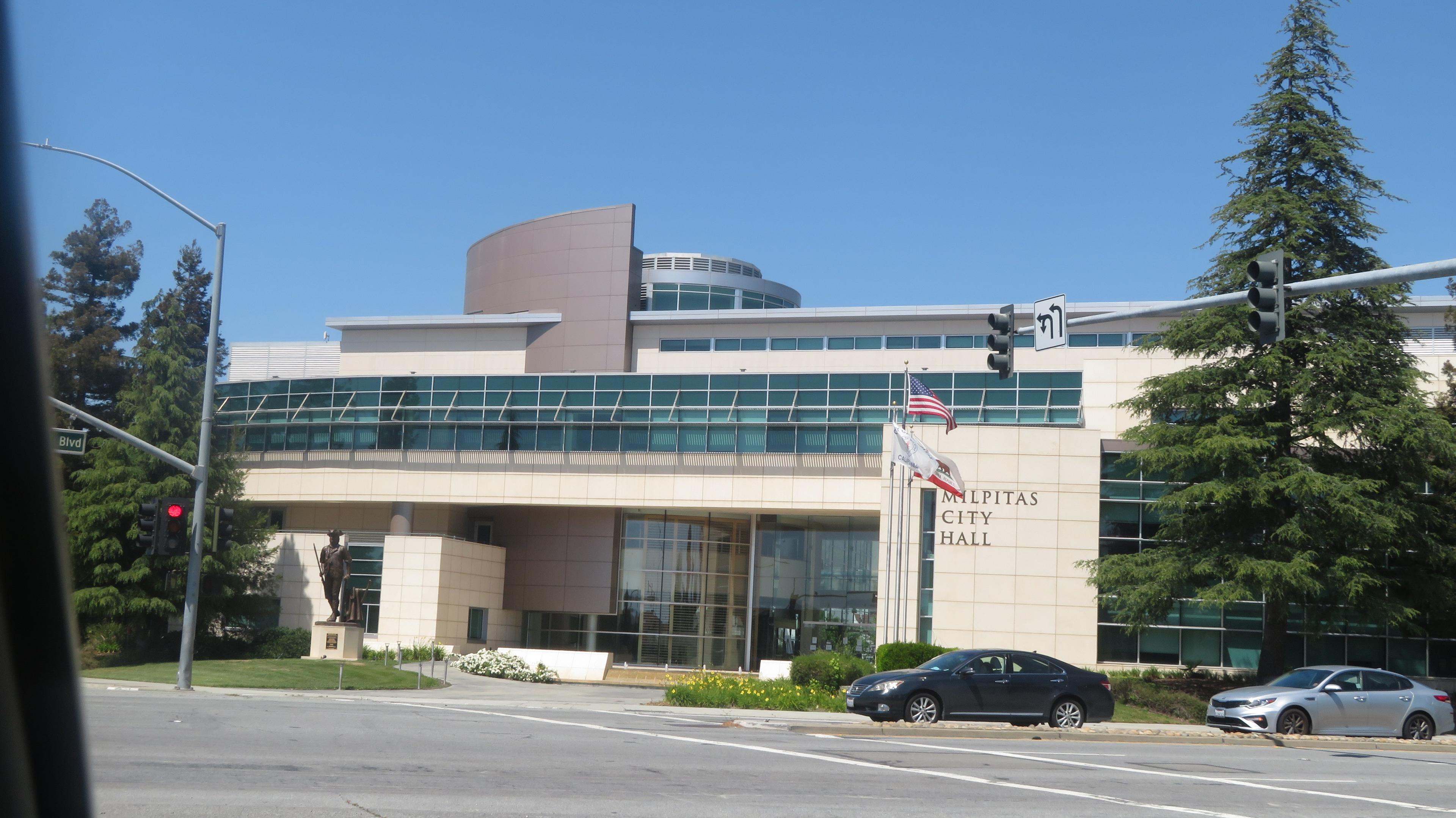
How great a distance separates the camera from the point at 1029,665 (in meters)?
Answer: 24.6

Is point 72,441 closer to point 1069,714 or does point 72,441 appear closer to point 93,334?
point 1069,714

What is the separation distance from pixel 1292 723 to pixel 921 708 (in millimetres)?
7569

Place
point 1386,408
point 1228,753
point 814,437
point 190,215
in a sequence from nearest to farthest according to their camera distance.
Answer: point 1228,753
point 190,215
point 1386,408
point 814,437

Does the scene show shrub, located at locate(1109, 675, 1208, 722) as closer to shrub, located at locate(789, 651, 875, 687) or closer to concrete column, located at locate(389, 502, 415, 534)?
shrub, located at locate(789, 651, 875, 687)

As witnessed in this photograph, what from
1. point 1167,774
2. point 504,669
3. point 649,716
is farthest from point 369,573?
point 1167,774

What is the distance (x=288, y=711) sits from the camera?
22547mm

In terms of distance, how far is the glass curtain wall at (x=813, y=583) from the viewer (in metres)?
53.4

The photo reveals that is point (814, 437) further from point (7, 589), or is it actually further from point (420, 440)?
point (7, 589)

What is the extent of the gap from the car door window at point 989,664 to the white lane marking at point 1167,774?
126 inches

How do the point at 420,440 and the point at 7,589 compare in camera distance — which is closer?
the point at 7,589

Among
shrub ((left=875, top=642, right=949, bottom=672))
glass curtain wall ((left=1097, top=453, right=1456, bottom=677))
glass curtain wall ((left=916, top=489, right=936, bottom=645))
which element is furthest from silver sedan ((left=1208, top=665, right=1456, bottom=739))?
glass curtain wall ((left=916, top=489, right=936, bottom=645))

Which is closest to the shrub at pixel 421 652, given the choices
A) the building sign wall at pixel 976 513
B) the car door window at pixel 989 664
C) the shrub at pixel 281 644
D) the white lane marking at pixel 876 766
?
the shrub at pixel 281 644

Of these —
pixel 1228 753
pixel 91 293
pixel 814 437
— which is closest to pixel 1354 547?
pixel 1228 753

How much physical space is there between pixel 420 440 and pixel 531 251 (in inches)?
436
